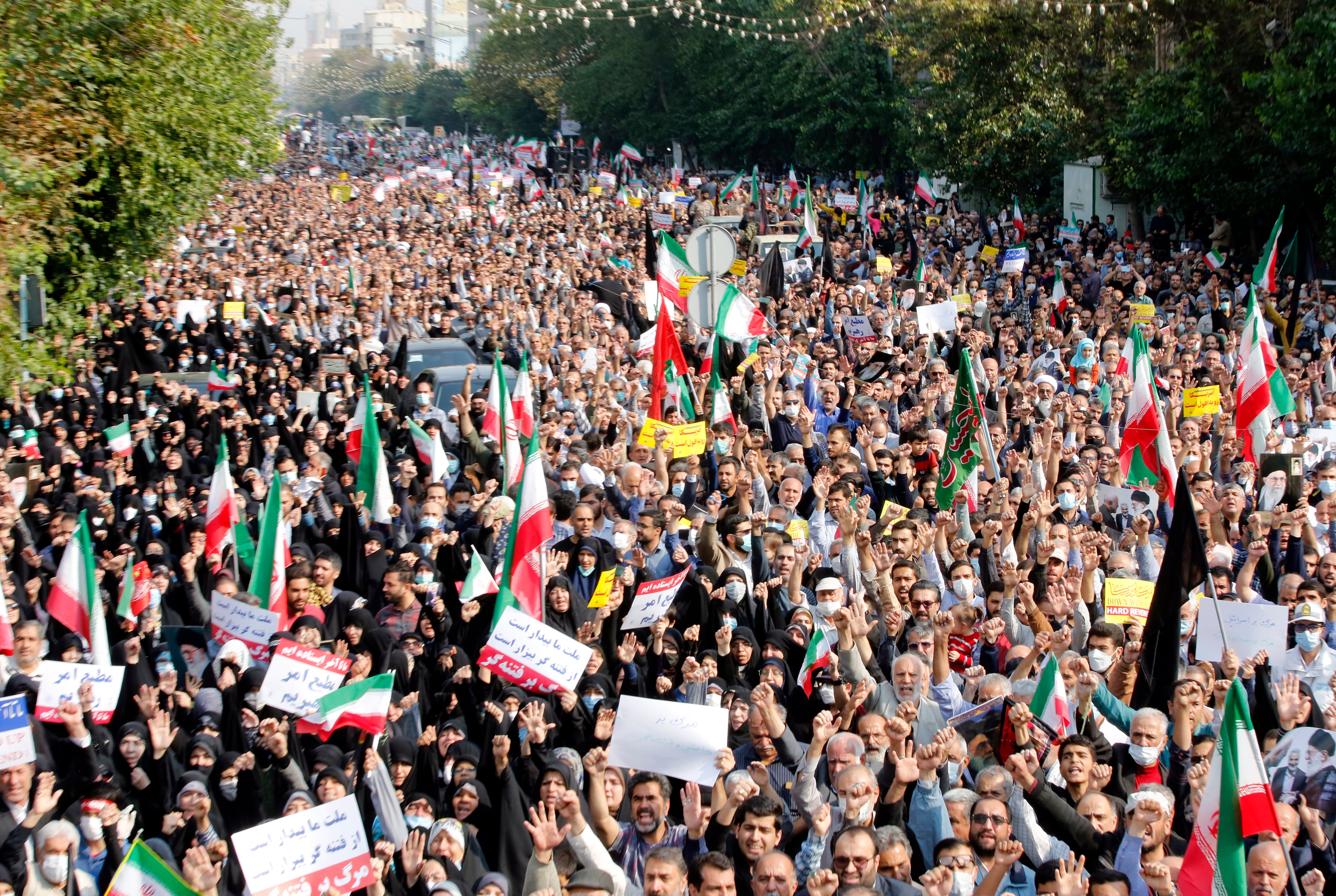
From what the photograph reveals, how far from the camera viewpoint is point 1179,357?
13016 millimetres

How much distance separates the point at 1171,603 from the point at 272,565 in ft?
15.1

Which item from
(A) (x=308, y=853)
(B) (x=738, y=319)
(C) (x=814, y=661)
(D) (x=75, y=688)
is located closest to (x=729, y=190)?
(B) (x=738, y=319)

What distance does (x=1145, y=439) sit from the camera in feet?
31.4

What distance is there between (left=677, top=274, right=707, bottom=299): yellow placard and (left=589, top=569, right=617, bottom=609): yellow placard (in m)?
8.04

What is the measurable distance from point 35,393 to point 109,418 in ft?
2.55

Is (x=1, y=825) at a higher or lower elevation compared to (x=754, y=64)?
lower

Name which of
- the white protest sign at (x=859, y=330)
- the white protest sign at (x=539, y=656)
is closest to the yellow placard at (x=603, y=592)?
the white protest sign at (x=539, y=656)

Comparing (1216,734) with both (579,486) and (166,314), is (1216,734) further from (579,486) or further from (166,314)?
(166,314)

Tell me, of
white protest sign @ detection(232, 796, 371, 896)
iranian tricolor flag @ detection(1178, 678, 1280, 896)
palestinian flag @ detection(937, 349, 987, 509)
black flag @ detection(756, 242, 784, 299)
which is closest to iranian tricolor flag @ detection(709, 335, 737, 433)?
palestinian flag @ detection(937, 349, 987, 509)

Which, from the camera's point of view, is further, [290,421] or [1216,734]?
[290,421]

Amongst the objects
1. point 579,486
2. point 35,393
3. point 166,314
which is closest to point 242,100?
point 166,314

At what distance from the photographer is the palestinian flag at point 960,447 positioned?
30.5 feet

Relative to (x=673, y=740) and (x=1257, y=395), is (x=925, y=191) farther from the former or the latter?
(x=673, y=740)

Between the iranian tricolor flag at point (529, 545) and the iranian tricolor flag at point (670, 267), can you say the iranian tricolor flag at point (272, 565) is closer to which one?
the iranian tricolor flag at point (529, 545)
